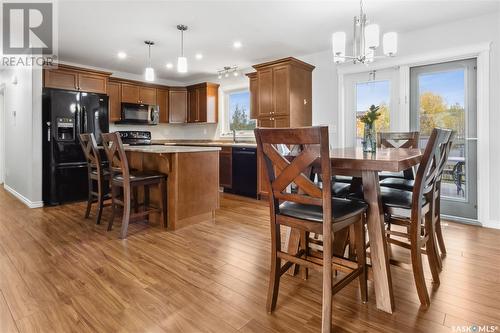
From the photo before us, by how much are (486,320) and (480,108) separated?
2.60 metres

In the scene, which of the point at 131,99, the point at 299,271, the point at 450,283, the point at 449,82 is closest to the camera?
the point at 450,283

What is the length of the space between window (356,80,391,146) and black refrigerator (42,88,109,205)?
13.5 ft

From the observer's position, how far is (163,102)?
6371 millimetres

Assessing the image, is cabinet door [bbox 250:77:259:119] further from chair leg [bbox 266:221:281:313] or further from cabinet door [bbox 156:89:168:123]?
chair leg [bbox 266:221:281:313]

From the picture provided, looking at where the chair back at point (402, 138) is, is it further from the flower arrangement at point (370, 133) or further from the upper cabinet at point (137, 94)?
the upper cabinet at point (137, 94)

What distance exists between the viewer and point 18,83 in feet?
15.6

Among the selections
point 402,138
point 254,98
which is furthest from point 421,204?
point 254,98

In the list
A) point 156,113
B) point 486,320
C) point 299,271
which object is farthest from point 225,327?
point 156,113

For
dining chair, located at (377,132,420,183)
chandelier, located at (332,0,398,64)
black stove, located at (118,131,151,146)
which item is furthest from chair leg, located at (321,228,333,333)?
black stove, located at (118,131,151,146)

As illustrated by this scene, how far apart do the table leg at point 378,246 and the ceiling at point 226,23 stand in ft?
6.99

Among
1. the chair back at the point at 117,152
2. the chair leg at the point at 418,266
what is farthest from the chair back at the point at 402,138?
the chair back at the point at 117,152

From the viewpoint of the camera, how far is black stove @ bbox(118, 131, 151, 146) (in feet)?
18.4

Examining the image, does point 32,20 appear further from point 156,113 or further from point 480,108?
point 480,108

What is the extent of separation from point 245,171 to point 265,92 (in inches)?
53.1
